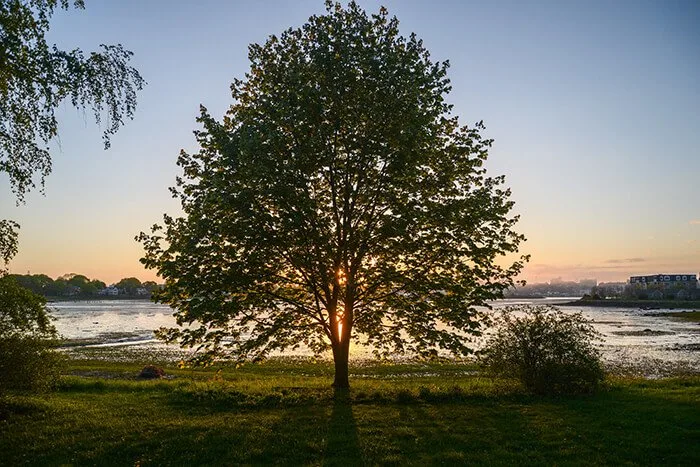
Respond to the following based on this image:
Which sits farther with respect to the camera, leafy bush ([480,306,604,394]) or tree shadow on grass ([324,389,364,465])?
leafy bush ([480,306,604,394])

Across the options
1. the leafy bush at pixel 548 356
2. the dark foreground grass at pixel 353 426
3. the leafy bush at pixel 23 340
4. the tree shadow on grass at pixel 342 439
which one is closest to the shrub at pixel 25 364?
the leafy bush at pixel 23 340

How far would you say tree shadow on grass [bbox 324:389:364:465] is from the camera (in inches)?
535

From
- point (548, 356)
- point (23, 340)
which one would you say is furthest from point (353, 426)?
point (23, 340)

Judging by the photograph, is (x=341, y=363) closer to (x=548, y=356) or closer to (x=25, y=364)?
(x=548, y=356)

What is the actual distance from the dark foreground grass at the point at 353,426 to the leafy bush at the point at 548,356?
97 centimetres

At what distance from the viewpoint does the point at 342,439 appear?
612 inches

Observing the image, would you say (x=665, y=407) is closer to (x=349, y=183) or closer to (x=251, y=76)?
(x=349, y=183)

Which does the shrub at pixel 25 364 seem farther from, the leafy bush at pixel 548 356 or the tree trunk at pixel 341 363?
the leafy bush at pixel 548 356

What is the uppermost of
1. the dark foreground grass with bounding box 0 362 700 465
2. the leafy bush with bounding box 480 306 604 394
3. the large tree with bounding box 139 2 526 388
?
the large tree with bounding box 139 2 526 388

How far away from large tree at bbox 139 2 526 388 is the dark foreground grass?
2.89 m

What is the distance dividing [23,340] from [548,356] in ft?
74.3

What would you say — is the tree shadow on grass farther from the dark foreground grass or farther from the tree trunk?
the tree trunk

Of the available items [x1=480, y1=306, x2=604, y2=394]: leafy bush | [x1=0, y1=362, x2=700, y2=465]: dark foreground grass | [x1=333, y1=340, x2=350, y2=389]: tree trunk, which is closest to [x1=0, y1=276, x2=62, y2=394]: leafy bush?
[x1=0, y1=362, x2=700, y2=465]: dark foreground grass

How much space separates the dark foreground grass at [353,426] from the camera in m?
14.0
